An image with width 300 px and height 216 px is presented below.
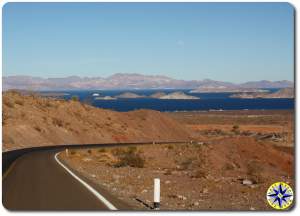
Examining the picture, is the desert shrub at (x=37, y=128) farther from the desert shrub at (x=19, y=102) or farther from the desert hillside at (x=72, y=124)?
the desert shrub at (x=19, y=102)

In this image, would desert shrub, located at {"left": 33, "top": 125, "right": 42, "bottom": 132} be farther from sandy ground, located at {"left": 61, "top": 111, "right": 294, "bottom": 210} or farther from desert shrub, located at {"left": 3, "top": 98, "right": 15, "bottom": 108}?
sandy ground, located at {"left": 61, "top": 111, "right": 294, "bottom": 210}

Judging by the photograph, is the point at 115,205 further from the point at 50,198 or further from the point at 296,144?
the point at 296,144

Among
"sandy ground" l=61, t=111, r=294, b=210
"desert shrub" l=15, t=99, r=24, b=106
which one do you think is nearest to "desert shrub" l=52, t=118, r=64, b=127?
"desert shrub" l=15, t=99, r=24, b=106

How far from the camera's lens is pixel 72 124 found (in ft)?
242

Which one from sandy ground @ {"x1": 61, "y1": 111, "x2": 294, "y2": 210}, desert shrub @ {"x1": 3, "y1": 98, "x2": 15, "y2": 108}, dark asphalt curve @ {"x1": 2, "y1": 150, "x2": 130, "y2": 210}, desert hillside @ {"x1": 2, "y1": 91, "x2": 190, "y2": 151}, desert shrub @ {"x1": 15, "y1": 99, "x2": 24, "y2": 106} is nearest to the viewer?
dark asphalt curve @ {"x1": 2, "y1": 150, "x2": 130, "y2": 210}

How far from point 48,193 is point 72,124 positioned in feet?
187

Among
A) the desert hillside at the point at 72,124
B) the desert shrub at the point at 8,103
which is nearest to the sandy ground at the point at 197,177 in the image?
the desert hillside at the point at 72,124

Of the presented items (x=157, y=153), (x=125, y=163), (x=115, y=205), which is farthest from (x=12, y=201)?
(x=157, y=153)

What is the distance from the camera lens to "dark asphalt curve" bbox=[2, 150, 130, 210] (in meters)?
14.8

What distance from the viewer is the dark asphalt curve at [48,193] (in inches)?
582

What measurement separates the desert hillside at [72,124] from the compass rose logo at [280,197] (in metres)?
40.2

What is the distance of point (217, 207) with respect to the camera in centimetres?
1619

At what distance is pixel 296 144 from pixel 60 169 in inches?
547

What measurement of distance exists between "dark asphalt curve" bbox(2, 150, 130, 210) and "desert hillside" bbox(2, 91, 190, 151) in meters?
31.2
